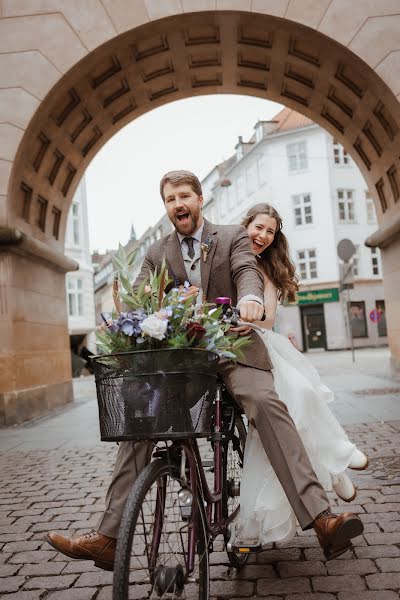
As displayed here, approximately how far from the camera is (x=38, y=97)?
10.3 meters

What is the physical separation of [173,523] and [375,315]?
37.3 metres

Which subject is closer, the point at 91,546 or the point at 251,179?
the point at 91,546

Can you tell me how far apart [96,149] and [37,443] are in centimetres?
732

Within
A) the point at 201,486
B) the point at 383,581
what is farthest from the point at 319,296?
the point at 201,486

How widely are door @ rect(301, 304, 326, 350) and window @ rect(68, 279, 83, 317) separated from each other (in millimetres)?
13432

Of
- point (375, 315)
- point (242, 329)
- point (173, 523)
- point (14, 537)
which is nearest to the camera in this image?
point (173, 523)

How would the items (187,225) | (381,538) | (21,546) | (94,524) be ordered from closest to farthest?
(187,225)
(381,538)
(21,546)
(94,524)

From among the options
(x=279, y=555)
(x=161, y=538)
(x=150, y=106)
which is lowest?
(x=279, y=555)

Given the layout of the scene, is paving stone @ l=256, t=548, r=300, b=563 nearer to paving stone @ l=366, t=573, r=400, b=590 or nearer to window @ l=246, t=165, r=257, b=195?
paving stone @ l=366, t=573, r=400, b=590

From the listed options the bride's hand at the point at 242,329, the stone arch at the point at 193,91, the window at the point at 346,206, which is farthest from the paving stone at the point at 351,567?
the window at the point at 346,206

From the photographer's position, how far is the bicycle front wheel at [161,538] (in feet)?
7.24

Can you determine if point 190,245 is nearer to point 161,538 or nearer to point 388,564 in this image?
point 161,538

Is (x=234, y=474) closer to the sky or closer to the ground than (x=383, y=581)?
closer to the sky

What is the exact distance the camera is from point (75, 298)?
37938 mm
